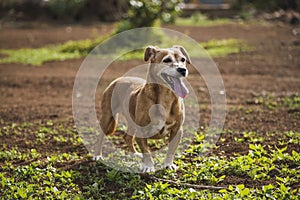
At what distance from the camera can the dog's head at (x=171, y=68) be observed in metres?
5.95

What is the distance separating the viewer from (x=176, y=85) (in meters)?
6.05

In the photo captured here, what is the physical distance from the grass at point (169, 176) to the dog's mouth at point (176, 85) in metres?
0.91

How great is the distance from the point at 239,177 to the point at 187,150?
108cm

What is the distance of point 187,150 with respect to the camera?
6898mm

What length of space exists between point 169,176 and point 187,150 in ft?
2.70

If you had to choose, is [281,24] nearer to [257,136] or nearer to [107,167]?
[257,136]

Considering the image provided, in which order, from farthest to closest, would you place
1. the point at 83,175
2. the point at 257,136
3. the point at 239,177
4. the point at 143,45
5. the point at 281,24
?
the point at 281,24 < the point at 143,45 < the point at 257,136 < the point at 83,175 < the point at 239,177

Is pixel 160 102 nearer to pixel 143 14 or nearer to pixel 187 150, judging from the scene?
pixel 187 150

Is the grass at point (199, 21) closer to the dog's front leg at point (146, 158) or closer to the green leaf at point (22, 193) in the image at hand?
the dog's front leg at point (146, 158)

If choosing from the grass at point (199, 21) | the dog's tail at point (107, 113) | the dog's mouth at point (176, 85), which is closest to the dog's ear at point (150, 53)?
the dog's mouth at point (176, 85)

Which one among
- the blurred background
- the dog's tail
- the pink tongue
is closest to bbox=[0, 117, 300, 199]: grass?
the dog's tail

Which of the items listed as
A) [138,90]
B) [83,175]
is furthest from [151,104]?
[83,175]

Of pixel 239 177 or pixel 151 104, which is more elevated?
pixel 151 104

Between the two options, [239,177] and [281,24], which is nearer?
[239,177]
